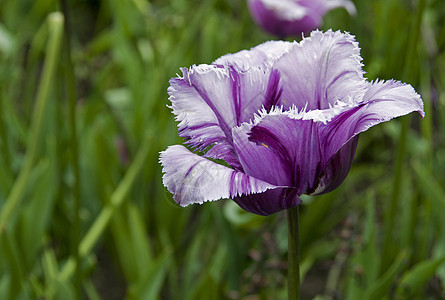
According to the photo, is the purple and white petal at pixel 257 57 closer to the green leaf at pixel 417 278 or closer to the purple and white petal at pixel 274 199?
the purple and white petal at pixel 274 199

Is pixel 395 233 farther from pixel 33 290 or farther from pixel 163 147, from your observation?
pixel 33 290

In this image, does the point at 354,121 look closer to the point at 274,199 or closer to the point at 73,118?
the point at 274,199

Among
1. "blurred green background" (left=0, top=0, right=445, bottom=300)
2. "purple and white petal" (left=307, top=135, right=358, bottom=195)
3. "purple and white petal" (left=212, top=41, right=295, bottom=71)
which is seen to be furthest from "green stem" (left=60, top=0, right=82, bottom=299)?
"purple and white petal" (left=307, top=135, right=358, bottom=195)

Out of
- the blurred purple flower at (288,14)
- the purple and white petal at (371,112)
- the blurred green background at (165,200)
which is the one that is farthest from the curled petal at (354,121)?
the blurred purple flower at (288,14)

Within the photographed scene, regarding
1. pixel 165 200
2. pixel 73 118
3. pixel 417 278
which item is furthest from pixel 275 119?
pixel 165 200

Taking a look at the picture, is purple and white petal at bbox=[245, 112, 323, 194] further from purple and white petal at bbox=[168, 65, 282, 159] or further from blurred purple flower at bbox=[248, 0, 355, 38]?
blurred purple flower at bbox=[248, 0, 355, 38]

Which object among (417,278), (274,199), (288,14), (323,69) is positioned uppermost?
(288,14)
